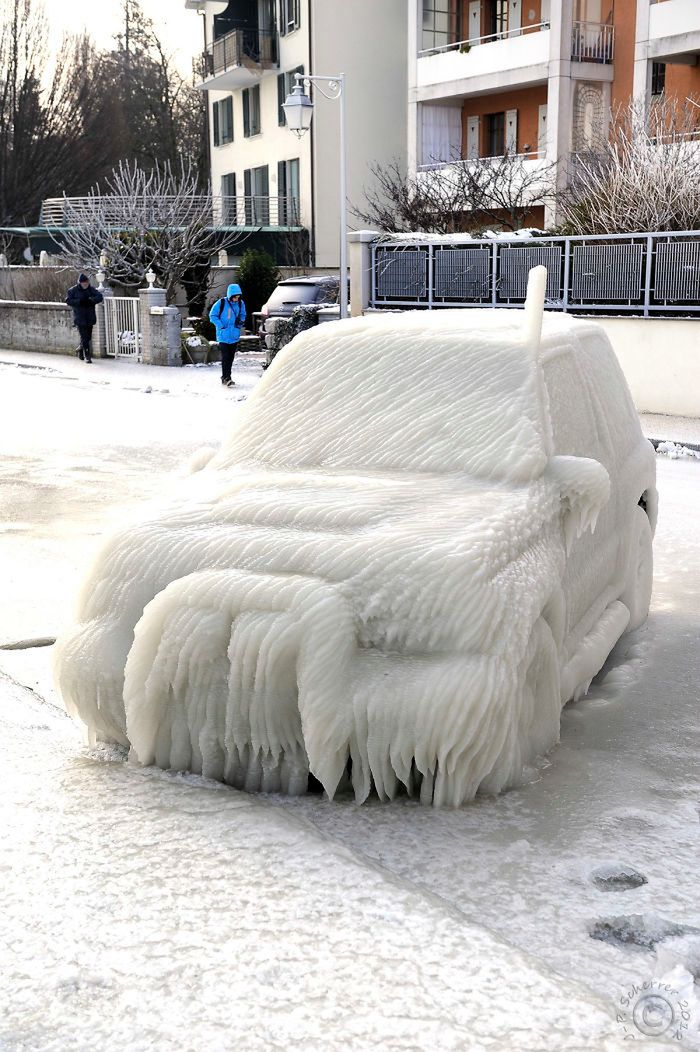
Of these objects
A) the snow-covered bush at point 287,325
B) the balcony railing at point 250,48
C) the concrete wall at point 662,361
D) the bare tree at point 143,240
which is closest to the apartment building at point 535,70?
the balcony railing at point 250,48

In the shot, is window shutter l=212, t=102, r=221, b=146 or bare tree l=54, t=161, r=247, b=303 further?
window shutter l=212, t=102, r=221, b=146

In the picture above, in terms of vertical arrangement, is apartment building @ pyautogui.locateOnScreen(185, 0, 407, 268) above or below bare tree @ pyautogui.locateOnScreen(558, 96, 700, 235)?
above

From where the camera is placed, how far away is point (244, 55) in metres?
39.0

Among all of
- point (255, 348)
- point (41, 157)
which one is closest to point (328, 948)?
point (255, 348)

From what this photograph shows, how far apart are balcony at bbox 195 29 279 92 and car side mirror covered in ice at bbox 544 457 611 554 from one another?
38052 millimetres

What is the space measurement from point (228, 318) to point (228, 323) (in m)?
0.09

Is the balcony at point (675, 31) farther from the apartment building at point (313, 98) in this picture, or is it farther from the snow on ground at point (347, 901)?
the snow on ground at point (347, 901)


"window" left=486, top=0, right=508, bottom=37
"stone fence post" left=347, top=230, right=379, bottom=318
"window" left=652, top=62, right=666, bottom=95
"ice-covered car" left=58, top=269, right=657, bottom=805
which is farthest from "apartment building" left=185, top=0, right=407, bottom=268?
"ice-covered car" left=58, top=269, right=657, bottom=805

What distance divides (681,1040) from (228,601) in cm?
178

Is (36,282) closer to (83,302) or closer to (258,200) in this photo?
(83,302)

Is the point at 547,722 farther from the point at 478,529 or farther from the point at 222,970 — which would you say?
the point at 222,970

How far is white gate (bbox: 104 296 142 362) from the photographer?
25.1m

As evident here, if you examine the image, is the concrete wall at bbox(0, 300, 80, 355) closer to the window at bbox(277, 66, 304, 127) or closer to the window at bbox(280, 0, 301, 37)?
the window at bbox(277, 66, 304, 127)

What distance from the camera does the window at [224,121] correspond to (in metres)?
43.1
